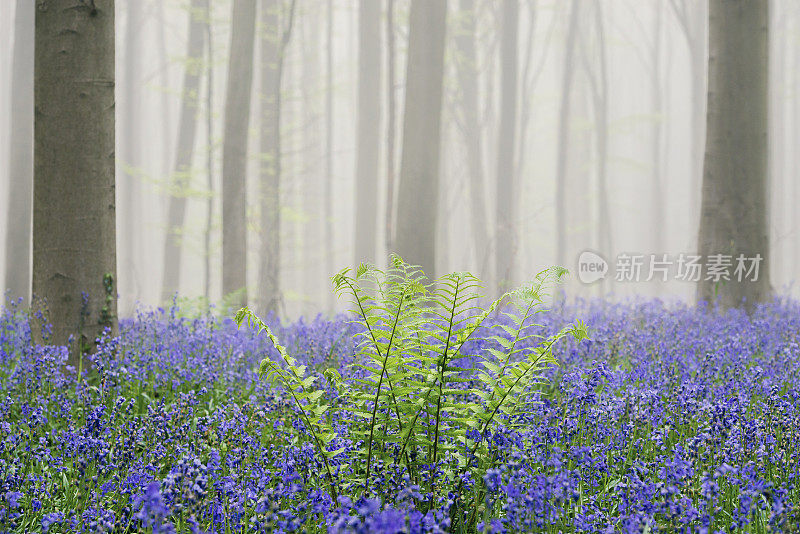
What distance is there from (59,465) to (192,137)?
1402 cm

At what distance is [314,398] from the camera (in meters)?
2.60

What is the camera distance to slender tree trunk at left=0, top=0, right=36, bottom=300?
34.7 ft

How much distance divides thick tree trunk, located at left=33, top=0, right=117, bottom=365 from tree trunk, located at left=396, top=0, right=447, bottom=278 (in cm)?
479

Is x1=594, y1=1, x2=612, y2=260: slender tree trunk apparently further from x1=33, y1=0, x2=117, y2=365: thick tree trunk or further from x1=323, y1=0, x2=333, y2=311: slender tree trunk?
x1=33, y1=0, x2=117, y2=365: thick tree trunk

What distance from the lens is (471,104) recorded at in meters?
18.3

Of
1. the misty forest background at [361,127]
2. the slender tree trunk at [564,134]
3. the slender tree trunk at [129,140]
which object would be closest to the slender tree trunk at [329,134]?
the misty forest background at [361,127]

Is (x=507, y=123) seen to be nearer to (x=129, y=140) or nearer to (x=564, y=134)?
(x=564, y=134)

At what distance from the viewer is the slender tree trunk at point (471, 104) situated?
1769cm

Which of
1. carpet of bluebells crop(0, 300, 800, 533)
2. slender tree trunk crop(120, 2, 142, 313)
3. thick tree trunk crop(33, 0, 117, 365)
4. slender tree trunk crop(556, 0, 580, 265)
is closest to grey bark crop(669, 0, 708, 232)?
slender tree trunk crop(556, 0, 580, 265)

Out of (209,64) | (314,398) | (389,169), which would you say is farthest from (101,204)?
(209,64)

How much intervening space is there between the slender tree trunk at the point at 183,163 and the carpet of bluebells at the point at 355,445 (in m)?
10.3

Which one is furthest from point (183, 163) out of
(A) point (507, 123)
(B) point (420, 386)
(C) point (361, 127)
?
(B) point (420, 386)

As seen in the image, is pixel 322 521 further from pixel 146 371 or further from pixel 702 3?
pixel 702 3

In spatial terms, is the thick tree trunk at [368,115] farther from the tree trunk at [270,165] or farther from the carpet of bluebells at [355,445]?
the carpet of bluebells at [355,445]
